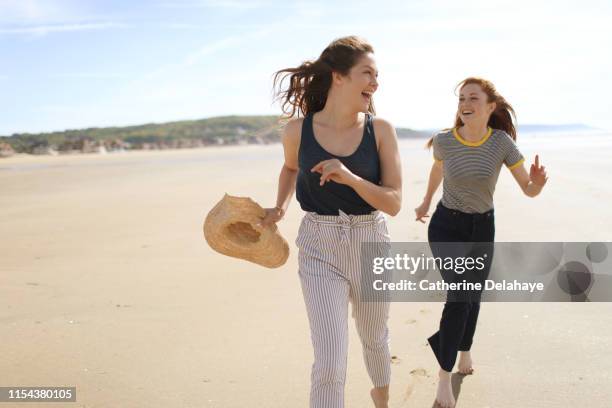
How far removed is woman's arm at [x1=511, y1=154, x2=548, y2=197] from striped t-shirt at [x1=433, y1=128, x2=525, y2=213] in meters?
0.06

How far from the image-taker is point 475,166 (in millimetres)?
3943

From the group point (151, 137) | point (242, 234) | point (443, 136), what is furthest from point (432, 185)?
point (151, 137)

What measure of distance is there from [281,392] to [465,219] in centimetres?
159

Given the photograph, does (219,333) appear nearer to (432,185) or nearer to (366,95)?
(432,185)

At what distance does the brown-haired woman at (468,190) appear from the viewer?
376cm

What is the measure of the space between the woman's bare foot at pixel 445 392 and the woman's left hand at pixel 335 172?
5.09 feet

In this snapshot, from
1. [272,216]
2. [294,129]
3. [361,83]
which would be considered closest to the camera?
[361,83]

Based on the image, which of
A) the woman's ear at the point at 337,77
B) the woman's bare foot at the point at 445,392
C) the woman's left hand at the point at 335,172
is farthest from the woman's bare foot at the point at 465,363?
the woman's ear at the point at 337,77

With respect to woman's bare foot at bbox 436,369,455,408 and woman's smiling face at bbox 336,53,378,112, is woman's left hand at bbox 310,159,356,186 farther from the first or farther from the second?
woman's bare foot at bbox 436,369,455,408

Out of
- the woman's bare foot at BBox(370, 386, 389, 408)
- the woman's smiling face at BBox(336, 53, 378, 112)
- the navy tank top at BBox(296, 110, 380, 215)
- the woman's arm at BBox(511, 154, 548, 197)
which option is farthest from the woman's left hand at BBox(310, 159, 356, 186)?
the woman's arm at BBox(511, 154, 548, 197)

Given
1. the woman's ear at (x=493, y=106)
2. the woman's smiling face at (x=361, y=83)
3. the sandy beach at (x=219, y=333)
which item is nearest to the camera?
the woman's smiling face at (x=361, y=83)

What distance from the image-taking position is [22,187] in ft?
60.3

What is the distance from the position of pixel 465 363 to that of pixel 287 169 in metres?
1.81

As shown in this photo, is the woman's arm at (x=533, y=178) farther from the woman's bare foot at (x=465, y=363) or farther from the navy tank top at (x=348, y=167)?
the navy tank top at (x=348, y=167)
